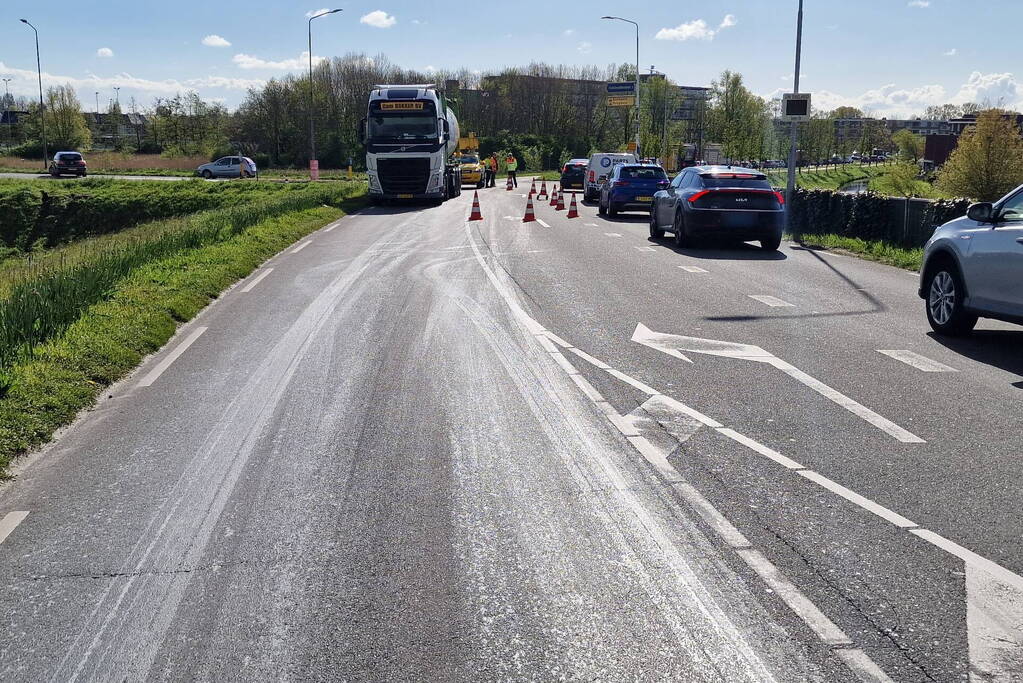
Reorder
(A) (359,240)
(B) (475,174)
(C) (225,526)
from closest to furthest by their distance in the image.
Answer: (C) (225,526) < (A) (359,240) < (B) (475,174)

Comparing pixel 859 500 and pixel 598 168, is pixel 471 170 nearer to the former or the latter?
pixel 598 168

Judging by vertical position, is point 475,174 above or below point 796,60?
below

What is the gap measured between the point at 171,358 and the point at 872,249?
562 inches

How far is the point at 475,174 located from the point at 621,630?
161 feet

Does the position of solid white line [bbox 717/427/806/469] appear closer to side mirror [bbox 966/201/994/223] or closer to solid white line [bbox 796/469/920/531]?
solid white line [bbox 796/469/920/531]

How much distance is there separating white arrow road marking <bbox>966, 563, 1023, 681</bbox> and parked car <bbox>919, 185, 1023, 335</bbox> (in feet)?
17.7

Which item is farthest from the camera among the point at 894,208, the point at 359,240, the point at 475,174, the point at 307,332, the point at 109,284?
the point at 475,174

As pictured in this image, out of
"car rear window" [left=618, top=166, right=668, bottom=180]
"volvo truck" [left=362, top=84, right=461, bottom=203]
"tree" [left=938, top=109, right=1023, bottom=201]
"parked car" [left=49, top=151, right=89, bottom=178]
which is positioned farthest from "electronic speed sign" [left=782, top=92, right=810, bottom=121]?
"parked car" [left=49, top=151, right=89, bottom=178]

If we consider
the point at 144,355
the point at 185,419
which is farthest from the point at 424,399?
the point at 144,355

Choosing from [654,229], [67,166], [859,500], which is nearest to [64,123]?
[67,166]

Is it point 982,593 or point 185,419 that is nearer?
point 982,593

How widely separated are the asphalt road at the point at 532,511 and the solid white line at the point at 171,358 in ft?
0.17

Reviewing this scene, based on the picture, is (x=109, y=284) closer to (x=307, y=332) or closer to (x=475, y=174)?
(x=307, y=332)

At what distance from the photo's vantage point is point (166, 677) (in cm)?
356
